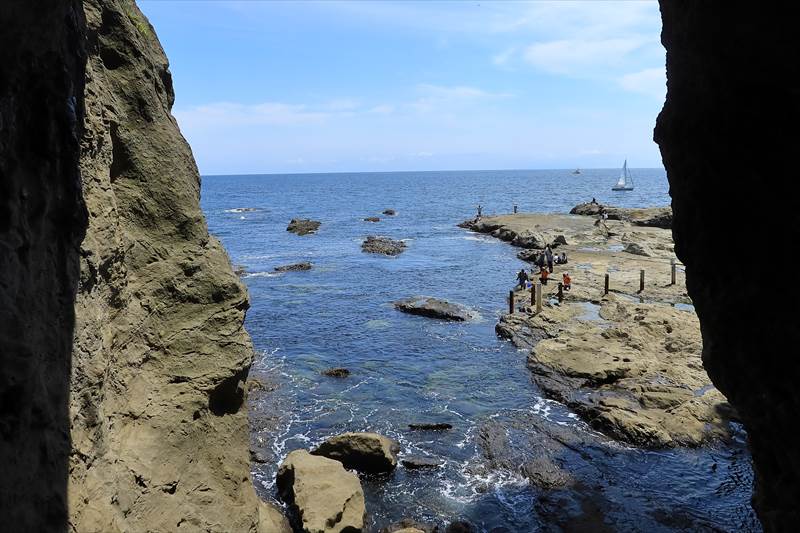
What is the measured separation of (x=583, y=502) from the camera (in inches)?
626

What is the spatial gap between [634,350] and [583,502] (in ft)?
40.6

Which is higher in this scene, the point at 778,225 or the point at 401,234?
the point at 778,225

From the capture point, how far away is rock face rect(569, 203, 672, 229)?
7125 cm

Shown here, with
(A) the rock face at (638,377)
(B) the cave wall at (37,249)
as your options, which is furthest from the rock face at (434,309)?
(B) the cave wall at (37,249)

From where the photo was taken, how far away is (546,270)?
41094 millimetres

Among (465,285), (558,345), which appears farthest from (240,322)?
(465,285)

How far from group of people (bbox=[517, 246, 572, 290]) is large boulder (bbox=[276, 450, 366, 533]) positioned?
26706 mm

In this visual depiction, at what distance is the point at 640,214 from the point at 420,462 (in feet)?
228

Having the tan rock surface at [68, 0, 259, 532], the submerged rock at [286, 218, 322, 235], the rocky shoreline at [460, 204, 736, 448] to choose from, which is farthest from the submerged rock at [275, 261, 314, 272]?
the tan rock surface at [68, 0, 259, 532]

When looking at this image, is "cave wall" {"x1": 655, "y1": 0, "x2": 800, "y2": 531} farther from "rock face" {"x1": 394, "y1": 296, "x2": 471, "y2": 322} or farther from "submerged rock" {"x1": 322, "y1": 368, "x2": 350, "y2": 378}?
"rock face" {"x1": 394, "y1": 296, "x2": 471, "y2": 322}

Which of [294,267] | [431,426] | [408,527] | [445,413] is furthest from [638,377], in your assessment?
[294,267]

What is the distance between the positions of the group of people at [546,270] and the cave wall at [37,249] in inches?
1375

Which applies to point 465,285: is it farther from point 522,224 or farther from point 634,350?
point 522,224

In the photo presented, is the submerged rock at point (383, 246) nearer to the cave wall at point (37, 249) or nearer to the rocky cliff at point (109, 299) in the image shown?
the rocky cliff at point (109, 299)
